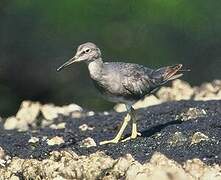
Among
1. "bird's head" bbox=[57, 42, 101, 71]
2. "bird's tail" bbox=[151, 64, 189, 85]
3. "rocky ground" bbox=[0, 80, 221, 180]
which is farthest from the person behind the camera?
"bird's tail" bbox=[151, 64, 189, 85]

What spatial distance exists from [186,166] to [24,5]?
762 centimetres

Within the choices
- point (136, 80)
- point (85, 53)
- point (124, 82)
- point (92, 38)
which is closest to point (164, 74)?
point (136, 80)

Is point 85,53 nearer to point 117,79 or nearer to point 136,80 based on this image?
point 117,79

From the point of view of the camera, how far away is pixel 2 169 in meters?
7.41

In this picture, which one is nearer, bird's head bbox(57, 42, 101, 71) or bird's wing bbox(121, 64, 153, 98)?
bird's head bbox(57, 42, 101, 71)

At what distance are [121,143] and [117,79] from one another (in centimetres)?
48

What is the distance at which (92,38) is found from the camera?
13648 millimetres

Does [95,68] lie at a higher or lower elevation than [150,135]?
higher

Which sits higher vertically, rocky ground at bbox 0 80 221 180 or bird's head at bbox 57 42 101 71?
bird's head at bbox 57 42 101 71

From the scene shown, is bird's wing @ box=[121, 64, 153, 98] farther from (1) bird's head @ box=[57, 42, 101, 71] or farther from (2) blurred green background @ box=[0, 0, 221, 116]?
(2) blurred green background @ box=[0, 0, 221, 116]

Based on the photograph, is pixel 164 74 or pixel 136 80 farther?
pixel 164 74

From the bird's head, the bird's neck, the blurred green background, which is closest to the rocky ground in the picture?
the bird's neck

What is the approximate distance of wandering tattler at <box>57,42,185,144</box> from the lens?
8.65m

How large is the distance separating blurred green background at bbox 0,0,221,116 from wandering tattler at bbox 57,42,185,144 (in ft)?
14.8
